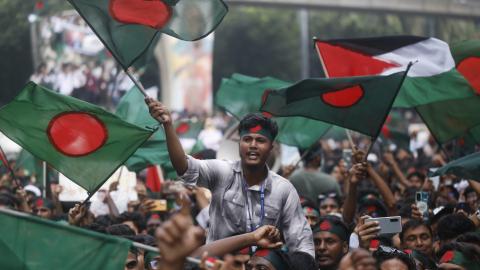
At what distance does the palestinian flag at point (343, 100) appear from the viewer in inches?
324

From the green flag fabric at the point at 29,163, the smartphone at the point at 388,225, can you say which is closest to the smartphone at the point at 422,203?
the smartphone at the point at 388,225

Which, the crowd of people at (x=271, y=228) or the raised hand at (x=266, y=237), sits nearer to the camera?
the crowd of people at (x=271, y=228)

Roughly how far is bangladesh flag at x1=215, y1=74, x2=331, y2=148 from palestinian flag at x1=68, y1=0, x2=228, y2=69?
13.5 ft

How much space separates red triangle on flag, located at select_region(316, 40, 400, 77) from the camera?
9594 mm

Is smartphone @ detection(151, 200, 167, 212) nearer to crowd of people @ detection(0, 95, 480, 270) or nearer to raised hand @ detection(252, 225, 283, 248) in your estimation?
crowd of people @ detection(0, 95, 480, 270)

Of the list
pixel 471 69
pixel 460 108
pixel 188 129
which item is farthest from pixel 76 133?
pixel 188 129

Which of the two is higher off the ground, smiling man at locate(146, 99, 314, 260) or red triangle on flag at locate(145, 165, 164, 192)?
red triangle on flag at locate(145, 165, 164, 192)

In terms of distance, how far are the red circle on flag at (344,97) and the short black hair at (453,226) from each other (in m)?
1.14

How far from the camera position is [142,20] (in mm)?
7664

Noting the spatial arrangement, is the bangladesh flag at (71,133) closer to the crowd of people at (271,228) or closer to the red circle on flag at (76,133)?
the red circle on flag at (76,133)

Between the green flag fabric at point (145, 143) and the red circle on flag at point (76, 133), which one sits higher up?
the green flag fabric at point (145, 143)

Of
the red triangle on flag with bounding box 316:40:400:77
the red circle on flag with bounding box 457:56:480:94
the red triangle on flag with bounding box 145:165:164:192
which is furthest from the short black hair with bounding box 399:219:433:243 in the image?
the red triangle on flag with bounding box 145:165:164:192

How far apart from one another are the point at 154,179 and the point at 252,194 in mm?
6180

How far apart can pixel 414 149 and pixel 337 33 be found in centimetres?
4404
